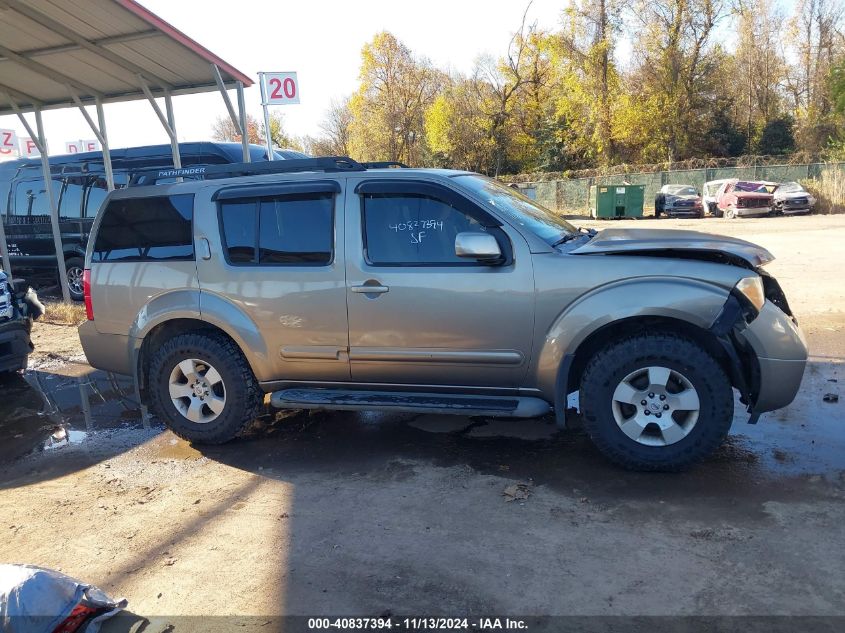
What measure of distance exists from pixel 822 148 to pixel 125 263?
4514 cm

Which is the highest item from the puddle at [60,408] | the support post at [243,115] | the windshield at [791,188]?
the support post at [243,115]

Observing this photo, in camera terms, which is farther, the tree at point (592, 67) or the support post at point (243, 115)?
the tree at point (592, 67)

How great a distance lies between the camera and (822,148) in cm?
3925

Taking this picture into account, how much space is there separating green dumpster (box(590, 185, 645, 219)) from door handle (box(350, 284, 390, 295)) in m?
28.9

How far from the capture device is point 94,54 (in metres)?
7.98

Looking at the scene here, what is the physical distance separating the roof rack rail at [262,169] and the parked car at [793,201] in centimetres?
2698

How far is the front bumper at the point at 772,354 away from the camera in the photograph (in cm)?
365

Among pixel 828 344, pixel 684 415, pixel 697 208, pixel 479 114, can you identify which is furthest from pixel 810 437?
pixel 479 114

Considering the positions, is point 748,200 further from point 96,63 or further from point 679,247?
point 679,247

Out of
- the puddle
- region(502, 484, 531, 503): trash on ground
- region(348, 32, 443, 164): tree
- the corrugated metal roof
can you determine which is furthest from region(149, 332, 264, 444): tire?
region(348, 32, 443, 164): tree

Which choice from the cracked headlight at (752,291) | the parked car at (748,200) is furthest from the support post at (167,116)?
the parked car at (748,200)

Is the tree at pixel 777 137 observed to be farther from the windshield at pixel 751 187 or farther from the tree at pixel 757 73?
the windshield at pixel 751 187

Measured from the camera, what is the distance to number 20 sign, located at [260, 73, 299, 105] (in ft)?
32.9

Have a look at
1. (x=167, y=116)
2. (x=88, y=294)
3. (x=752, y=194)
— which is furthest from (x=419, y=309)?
(x=752, y=194)
